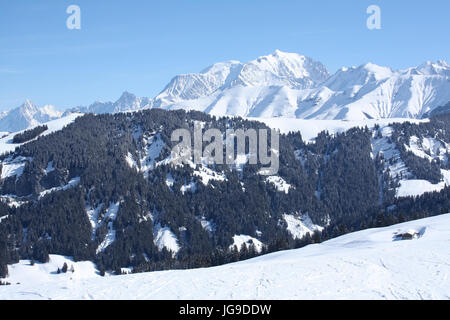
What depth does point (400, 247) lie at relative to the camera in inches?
2635

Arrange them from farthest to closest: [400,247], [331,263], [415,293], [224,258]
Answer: [224,258] < [400,247] < [331,263] < [415,293]

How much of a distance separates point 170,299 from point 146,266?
481 ft

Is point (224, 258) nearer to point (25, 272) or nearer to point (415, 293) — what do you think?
point (25, 272)

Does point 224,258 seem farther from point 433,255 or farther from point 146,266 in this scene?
→ point 433,255

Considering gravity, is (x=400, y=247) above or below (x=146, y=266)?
above
